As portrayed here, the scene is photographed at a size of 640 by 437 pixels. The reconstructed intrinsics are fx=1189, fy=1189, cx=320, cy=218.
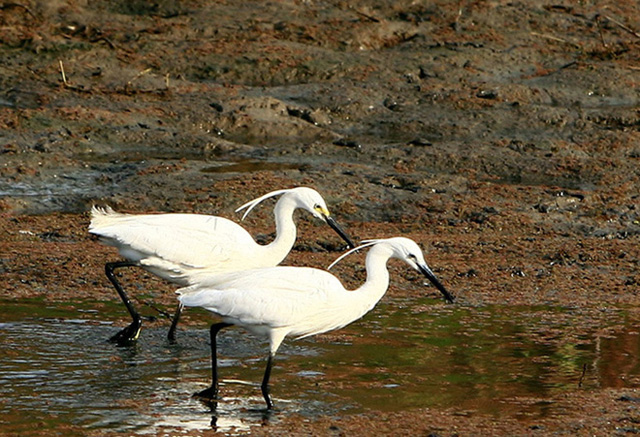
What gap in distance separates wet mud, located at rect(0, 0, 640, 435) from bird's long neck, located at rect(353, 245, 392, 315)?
0.52 m

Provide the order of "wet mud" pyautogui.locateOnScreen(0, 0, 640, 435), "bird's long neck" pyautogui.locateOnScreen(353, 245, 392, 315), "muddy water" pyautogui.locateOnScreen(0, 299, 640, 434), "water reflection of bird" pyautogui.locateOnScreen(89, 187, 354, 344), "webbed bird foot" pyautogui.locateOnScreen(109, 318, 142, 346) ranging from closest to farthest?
"muddy water" pyautogui.locateOnScreen(0, 299, 640, 434)
"bird's long neck" pyautogui.locateOnScreen(353, 245, 392, 315)
"wet mud" pyautogui.locateOnScreen(0, 0, 640, 435)
"webbed bird foot" pyautogui.locateOnScreen(109, 318, 142, 346)
"water reflection of bird" pyautogui.locateOnScreen(89, 187, 354, 344)

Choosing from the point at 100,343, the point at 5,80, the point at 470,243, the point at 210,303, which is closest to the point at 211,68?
the point at 5,80

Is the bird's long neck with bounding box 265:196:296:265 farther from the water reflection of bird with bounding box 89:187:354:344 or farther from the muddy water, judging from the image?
the muddy water

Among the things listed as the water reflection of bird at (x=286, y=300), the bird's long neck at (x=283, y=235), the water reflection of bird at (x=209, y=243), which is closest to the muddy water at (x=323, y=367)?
the water reflection of bird at (x=286, y=300)

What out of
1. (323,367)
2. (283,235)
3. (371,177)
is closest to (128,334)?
(283,235)

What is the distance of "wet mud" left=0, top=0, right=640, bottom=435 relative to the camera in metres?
7.06

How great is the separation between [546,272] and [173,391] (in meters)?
4.40

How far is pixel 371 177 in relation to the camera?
1249 centimetres

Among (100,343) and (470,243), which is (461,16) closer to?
(470,243)

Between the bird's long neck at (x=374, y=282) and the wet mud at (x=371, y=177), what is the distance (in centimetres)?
52

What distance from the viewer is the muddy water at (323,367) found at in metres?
6.46

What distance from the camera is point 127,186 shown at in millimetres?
11992

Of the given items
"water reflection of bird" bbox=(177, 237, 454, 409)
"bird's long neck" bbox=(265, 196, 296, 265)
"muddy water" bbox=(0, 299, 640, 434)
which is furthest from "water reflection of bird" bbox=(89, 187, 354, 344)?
"water reflection of bird" bbox=(177, 237, 454, 409)

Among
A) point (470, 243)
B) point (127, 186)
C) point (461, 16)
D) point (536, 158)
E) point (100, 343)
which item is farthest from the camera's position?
point (461, 16)
